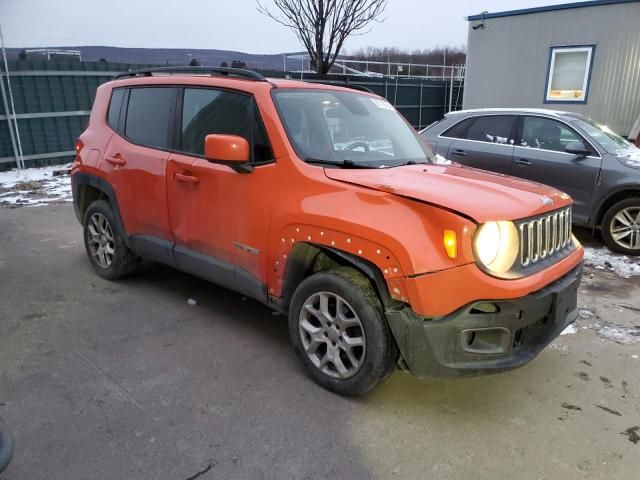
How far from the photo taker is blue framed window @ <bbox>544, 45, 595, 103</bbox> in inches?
512

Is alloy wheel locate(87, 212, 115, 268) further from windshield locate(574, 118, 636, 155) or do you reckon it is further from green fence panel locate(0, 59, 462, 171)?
green fence panel locate(0, 59, 462, 171)

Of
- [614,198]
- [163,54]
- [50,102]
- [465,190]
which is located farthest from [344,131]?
[163,54]

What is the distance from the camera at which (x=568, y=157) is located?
20.6ft

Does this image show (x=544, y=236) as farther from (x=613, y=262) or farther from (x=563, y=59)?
(x=563, y=59)

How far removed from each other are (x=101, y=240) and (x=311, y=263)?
2.75 meters

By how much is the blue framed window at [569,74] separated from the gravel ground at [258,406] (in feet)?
35.5

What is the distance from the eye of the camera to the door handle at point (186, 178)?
12.2 feet

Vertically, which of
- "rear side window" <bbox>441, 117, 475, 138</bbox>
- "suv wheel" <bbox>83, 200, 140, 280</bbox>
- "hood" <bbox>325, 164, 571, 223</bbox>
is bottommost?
"suv wheel" <bbox>83, 200, 140, 280</bbox>

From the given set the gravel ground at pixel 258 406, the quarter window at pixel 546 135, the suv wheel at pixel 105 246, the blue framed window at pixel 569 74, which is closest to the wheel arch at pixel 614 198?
the quarter window at pixel 546 135

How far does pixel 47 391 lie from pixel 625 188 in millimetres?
6165

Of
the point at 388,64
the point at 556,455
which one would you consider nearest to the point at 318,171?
the point at 556,455

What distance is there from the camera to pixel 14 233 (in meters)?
6.69

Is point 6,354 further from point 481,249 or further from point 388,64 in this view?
point 388,64

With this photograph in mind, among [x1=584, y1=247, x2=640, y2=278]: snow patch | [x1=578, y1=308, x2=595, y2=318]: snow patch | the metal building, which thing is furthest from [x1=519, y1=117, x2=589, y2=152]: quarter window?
the metal building
